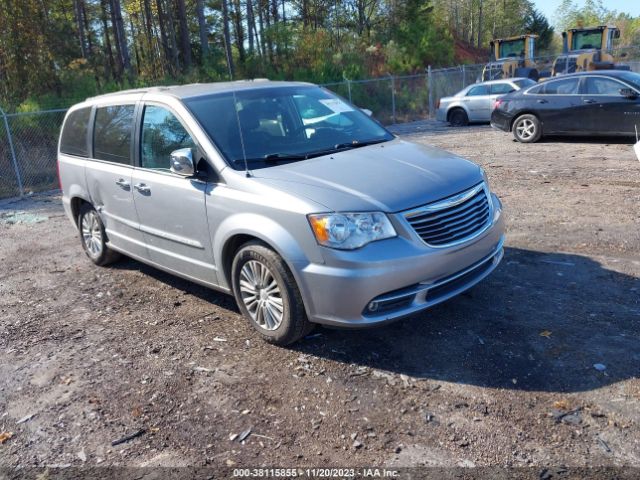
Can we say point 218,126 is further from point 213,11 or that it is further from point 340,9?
point 340,9

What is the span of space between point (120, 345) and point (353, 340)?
1.84 meters

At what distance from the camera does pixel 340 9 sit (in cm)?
3756

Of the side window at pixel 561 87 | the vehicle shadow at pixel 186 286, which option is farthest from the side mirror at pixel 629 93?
the vehicle shadow at pixel 186 286

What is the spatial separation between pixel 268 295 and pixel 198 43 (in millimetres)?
29417

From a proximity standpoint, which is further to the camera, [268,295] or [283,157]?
[283,157]

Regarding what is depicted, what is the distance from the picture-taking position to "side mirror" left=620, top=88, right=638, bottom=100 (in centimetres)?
1098

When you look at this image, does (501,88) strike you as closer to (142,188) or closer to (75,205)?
(75,205)

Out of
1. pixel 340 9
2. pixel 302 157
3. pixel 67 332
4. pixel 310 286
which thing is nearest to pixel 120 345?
pixel 67 332

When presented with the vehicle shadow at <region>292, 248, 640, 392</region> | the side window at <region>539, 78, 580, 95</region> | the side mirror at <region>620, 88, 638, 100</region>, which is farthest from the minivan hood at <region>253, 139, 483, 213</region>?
the side window at <region>539, 78, 580, 95</region>

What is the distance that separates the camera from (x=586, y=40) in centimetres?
2803

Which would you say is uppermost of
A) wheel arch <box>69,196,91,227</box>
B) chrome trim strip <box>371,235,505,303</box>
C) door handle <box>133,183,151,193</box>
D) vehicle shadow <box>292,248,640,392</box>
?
door handle <box>133,183,151,193</box>

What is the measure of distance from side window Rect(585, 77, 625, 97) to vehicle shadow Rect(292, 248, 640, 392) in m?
7.73

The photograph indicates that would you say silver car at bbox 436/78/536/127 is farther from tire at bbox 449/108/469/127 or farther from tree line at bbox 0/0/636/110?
tree line at bbox 0/0/636/110

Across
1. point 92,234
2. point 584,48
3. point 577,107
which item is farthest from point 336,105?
point 584,48
